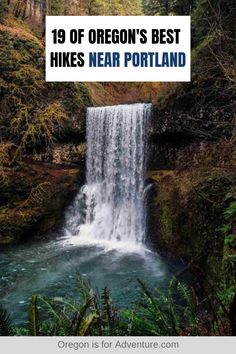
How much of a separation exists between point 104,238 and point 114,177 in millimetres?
2310

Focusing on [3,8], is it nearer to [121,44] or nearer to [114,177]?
[114,177]

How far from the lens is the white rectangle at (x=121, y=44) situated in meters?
6.49

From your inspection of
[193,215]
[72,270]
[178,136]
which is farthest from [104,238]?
[193,215]

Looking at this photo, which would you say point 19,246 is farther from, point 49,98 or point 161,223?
point 49,98

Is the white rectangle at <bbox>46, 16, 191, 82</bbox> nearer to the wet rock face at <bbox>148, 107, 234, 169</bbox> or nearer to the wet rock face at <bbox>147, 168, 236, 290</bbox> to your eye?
the wet rock face at <bbox>147, 168, 236, 290</bbox>

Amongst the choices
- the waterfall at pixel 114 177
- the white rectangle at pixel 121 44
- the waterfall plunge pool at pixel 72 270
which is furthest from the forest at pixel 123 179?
the white rectangle at pixel 121 44

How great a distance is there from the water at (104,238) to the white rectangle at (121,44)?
16.0 feet

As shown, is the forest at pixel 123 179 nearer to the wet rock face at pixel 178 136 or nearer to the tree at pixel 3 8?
the wet rock face at pixel 178 136

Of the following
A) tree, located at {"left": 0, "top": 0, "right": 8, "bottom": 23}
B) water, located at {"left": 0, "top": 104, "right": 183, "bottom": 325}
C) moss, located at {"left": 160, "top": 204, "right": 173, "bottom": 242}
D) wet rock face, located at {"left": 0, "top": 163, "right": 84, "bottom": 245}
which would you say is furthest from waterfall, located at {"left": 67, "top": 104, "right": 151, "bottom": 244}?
tree, located at {"left": 0, "top": 0, "right": 8, "bottom": 23}

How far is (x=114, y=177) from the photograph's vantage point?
13273mm

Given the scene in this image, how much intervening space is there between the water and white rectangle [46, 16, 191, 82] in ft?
16.0

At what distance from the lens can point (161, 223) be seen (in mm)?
10875
